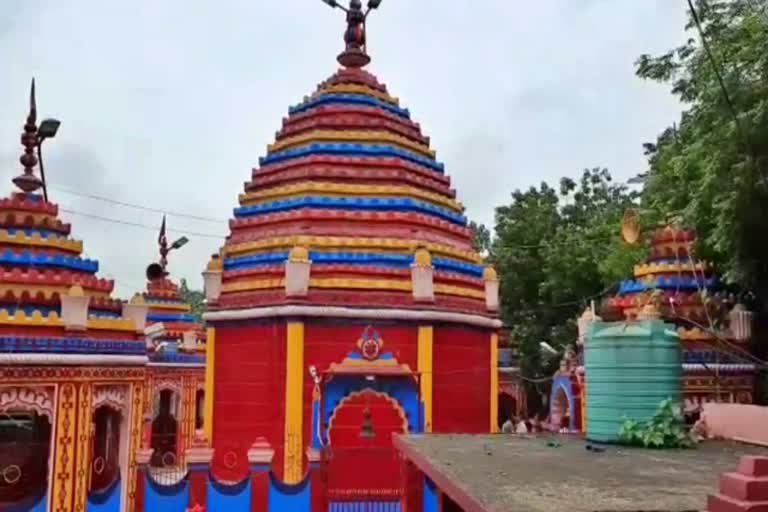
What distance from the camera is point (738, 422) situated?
7293mm

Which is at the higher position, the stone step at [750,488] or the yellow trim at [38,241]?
the yellow trim at [38,241]

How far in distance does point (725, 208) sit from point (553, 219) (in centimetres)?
2005

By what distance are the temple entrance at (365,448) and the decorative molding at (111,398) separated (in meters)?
→ 3.54

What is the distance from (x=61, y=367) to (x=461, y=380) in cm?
729

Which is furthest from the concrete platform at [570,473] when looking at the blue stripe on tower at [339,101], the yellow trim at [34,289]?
the blue stripe on tower at [339,101]

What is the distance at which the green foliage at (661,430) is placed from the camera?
6.55 m

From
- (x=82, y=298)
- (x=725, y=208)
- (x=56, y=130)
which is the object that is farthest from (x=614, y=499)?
(x=56, y=130)

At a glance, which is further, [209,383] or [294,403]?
[209,383]

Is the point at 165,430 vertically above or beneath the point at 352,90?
beneath

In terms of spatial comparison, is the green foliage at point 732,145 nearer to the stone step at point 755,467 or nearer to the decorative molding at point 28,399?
the stone step at point 755,467

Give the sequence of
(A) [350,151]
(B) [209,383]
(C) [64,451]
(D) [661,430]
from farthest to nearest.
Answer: (A) [350,151], (B) [209,383], (C) [64,451], (D) [661,430]

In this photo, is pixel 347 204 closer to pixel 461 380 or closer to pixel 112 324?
pixel 461 380

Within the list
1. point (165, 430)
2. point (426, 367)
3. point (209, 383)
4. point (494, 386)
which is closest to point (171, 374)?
point (165, 430)

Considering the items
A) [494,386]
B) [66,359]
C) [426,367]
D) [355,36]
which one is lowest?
[494,386]
